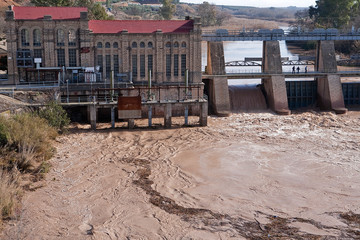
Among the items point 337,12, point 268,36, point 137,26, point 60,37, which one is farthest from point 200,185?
point 337,12

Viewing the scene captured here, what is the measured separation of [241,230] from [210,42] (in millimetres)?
32251

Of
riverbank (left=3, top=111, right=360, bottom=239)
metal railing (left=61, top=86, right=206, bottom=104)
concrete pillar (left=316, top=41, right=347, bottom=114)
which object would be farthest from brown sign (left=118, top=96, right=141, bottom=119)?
concrete pillar (left=316, top=41, right=347, bottom=114)

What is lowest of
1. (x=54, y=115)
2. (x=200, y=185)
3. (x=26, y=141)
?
(x=200, y=185)

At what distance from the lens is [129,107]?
42.1 metres

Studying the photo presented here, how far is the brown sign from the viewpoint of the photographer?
41969 mm

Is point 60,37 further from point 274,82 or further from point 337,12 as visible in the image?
point 337,12

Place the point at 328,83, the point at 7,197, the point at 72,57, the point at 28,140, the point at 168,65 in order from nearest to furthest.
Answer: the point at 7,197, the point at 28,140, the point at 72,57, the point at 168,65, the point at 328,83

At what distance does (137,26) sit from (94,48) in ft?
15.5

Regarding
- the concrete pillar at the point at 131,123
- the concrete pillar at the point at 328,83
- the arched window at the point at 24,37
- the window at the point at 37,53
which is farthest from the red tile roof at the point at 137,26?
the concrete pillar at the point at 328,83

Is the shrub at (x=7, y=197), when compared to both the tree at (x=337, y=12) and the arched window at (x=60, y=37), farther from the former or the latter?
the tree at (x=337, y=12)

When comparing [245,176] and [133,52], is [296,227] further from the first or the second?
[133,52]

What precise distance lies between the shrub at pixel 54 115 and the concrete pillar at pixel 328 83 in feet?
90.9

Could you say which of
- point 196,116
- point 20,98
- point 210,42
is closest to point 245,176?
point 196,116

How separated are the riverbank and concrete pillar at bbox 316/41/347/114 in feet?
27.1
